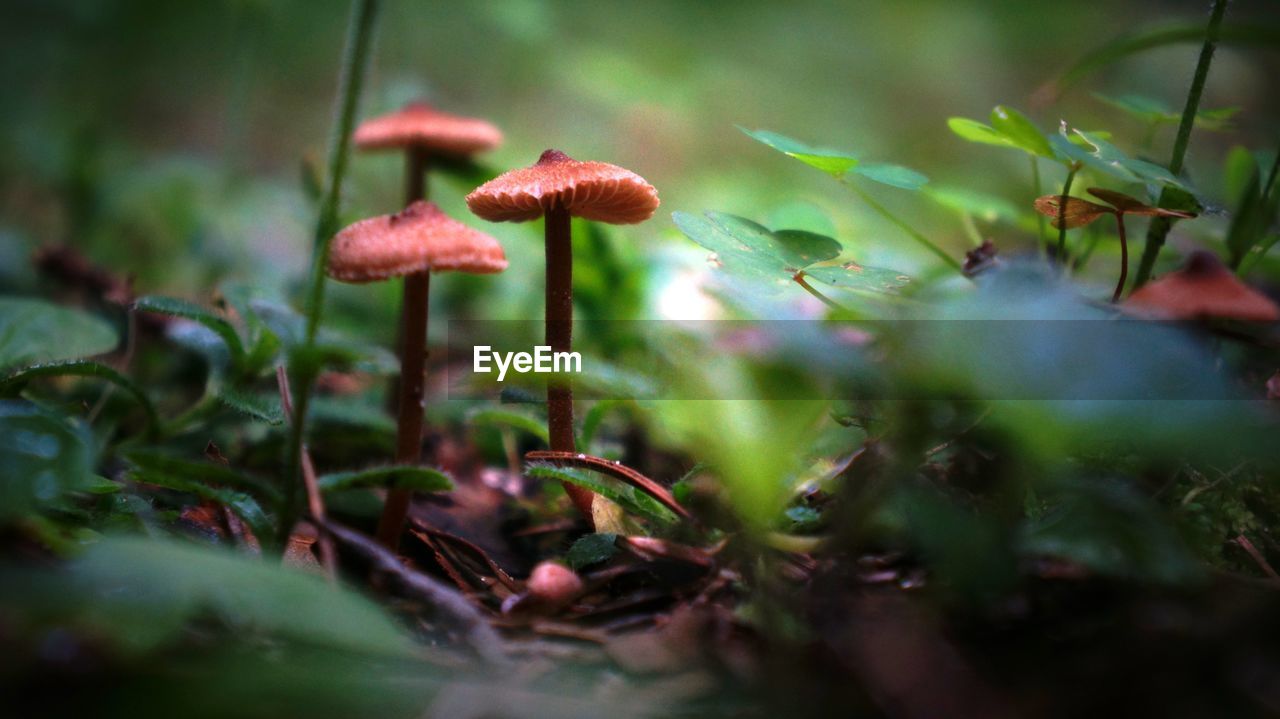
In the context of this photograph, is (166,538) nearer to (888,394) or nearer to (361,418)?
(361,418)

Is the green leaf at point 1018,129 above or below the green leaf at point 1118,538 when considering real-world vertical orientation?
above

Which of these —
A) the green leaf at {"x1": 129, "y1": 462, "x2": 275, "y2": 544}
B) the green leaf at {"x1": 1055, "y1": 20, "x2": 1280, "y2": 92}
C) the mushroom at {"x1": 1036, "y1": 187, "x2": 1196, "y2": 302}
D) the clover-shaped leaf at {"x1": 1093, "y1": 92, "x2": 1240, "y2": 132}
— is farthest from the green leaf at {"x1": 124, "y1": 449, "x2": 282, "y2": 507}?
the clover-shaped leaf at {"x1": 1093, "y1": 92, "x2": 1240, "y2": 132}

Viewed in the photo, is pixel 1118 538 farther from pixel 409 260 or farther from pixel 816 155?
pixel 409 260

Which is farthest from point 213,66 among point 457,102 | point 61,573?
point 61,573

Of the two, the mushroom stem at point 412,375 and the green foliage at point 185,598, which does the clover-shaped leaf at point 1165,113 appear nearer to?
the mushroom stem at point 412,375

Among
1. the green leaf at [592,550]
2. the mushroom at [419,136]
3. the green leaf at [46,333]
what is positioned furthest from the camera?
the mushroom at [419,136]

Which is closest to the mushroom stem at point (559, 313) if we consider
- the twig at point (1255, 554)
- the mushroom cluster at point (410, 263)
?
the mushroom cluster at point (410, 263)
